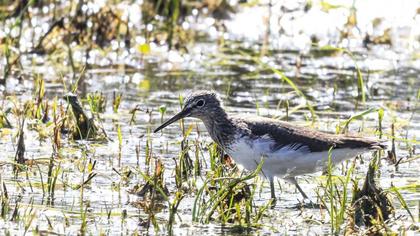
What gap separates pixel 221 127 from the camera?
27.8 ft

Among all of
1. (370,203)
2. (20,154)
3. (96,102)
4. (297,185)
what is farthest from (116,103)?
(370,203)

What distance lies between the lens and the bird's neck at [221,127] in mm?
8344

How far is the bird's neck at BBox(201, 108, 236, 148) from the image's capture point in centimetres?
834

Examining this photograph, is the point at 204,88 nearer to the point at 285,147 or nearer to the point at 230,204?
the point at 285,147

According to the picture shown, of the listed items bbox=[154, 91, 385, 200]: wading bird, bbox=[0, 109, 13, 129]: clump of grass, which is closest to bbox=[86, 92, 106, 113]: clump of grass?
bbox=[0, 109, 13, 129]: clump of grass

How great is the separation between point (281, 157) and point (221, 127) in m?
0.63

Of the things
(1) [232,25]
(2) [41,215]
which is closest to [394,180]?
(2) [41,215]

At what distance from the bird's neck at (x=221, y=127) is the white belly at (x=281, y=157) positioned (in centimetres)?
18

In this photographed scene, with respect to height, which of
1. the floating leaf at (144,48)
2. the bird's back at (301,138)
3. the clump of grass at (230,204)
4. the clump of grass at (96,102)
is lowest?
the clump of grass at (230,204)

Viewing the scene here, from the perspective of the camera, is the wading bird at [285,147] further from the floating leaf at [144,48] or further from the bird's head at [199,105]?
the floating leaf at [144,48]

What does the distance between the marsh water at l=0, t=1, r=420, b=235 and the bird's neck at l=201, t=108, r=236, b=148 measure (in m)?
0.19

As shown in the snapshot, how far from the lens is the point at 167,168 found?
342 inches

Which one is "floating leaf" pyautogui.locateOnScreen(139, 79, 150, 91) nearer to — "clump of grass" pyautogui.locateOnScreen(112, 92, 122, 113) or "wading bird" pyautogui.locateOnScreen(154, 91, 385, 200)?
"clump of grass" pyautogui.locateOnScreen(112, 92, 122, 113)

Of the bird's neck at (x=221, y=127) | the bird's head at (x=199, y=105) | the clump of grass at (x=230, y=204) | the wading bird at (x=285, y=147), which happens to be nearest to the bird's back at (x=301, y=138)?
the wading bird at (x=285, y=147)
